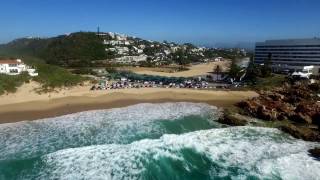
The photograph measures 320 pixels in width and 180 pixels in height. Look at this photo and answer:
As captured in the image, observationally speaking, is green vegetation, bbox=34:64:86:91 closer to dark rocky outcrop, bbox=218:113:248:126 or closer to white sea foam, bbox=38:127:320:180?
dark rocky outcrop, bbox=218:113:248:126

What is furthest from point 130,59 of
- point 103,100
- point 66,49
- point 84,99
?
point 84,99

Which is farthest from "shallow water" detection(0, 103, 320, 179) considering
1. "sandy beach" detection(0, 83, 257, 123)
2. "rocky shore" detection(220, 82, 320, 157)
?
"sandy beach" detection(0, 83, 257, 123)

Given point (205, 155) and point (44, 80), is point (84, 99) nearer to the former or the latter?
point (44, 80)

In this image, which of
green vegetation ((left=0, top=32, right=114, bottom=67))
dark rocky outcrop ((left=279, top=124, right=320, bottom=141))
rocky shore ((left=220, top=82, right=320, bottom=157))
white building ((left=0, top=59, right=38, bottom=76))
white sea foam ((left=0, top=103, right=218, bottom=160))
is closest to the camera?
white sea foam ((left=0, top=103, right=218, bottom=160))

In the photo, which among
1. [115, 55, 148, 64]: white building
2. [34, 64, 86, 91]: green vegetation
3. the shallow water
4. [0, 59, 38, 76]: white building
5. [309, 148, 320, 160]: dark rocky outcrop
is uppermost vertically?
[0, 59, 38, 76]: white building

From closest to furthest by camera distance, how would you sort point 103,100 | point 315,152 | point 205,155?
point 205,155
point 315,152
point 103,100

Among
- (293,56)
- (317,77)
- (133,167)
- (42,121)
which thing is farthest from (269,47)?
(133,167)
